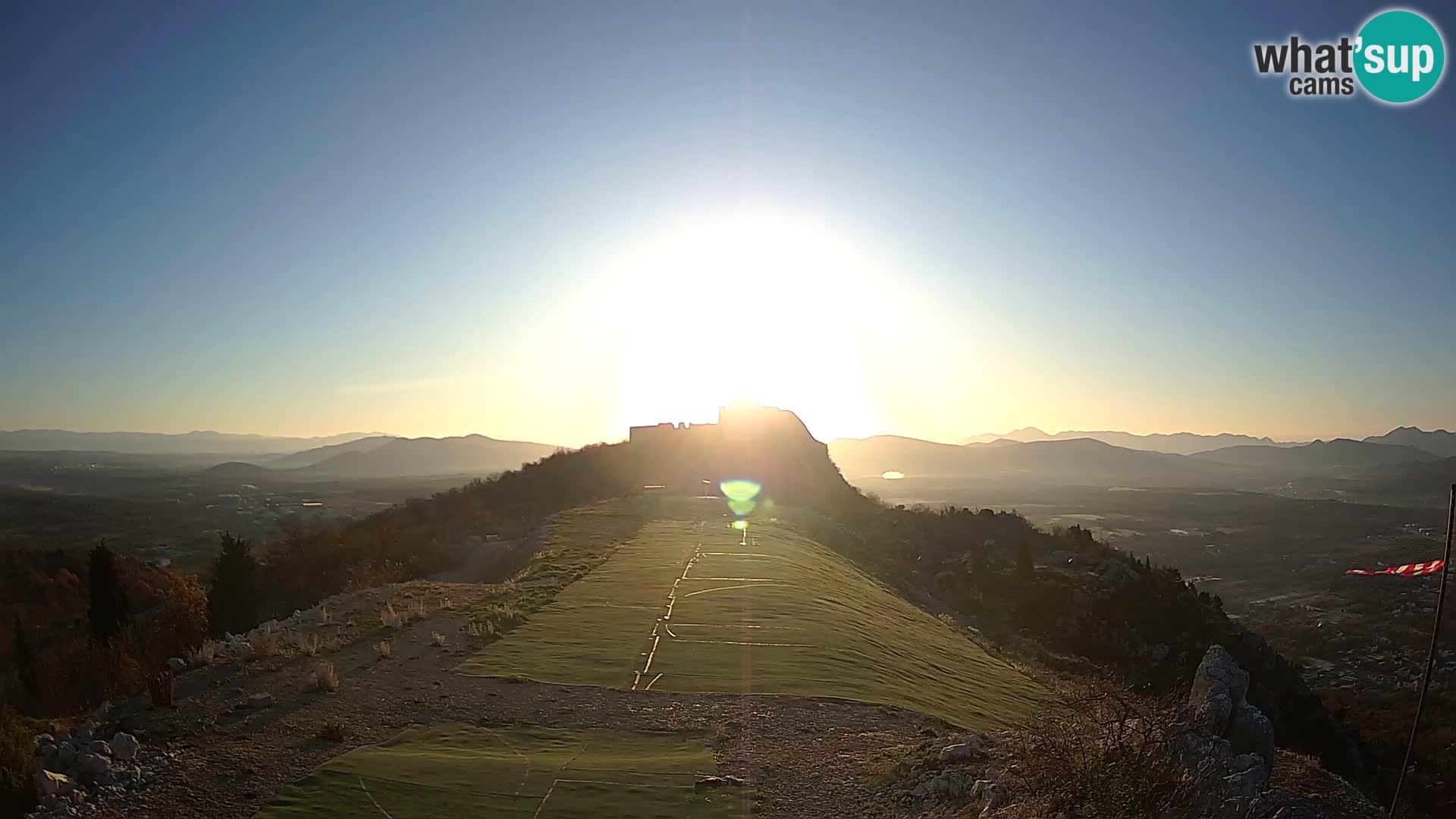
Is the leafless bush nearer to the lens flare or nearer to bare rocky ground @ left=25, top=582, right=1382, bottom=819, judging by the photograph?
bare rocky ground @ left=25, top=582, right=1382, bottom=819

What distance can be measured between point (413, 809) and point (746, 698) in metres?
4.75

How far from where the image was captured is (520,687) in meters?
10.3

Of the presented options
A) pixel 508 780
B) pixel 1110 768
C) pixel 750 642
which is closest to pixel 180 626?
pixel 750 642

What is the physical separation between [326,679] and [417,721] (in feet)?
5.76

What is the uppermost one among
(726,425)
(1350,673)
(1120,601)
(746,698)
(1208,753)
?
(726,425)

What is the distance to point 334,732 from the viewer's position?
7953mm

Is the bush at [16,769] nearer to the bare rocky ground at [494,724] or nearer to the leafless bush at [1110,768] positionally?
the bare rocky ground at [494,724]

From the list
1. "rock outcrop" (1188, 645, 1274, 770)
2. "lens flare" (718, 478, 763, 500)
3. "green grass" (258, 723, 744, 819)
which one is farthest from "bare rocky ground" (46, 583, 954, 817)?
"lens flare" (718, 478, 763, 500)

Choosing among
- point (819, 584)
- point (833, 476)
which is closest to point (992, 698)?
point (819, 584)

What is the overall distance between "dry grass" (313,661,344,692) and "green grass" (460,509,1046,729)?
5.47 feet

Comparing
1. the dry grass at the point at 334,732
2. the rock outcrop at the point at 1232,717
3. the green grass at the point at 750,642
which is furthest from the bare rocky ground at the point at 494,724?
the green grass at the point at 750,642

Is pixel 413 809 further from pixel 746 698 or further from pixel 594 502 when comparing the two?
pixel 594 502

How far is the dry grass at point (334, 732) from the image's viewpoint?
793 cm

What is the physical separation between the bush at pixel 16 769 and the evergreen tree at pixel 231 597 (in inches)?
434
